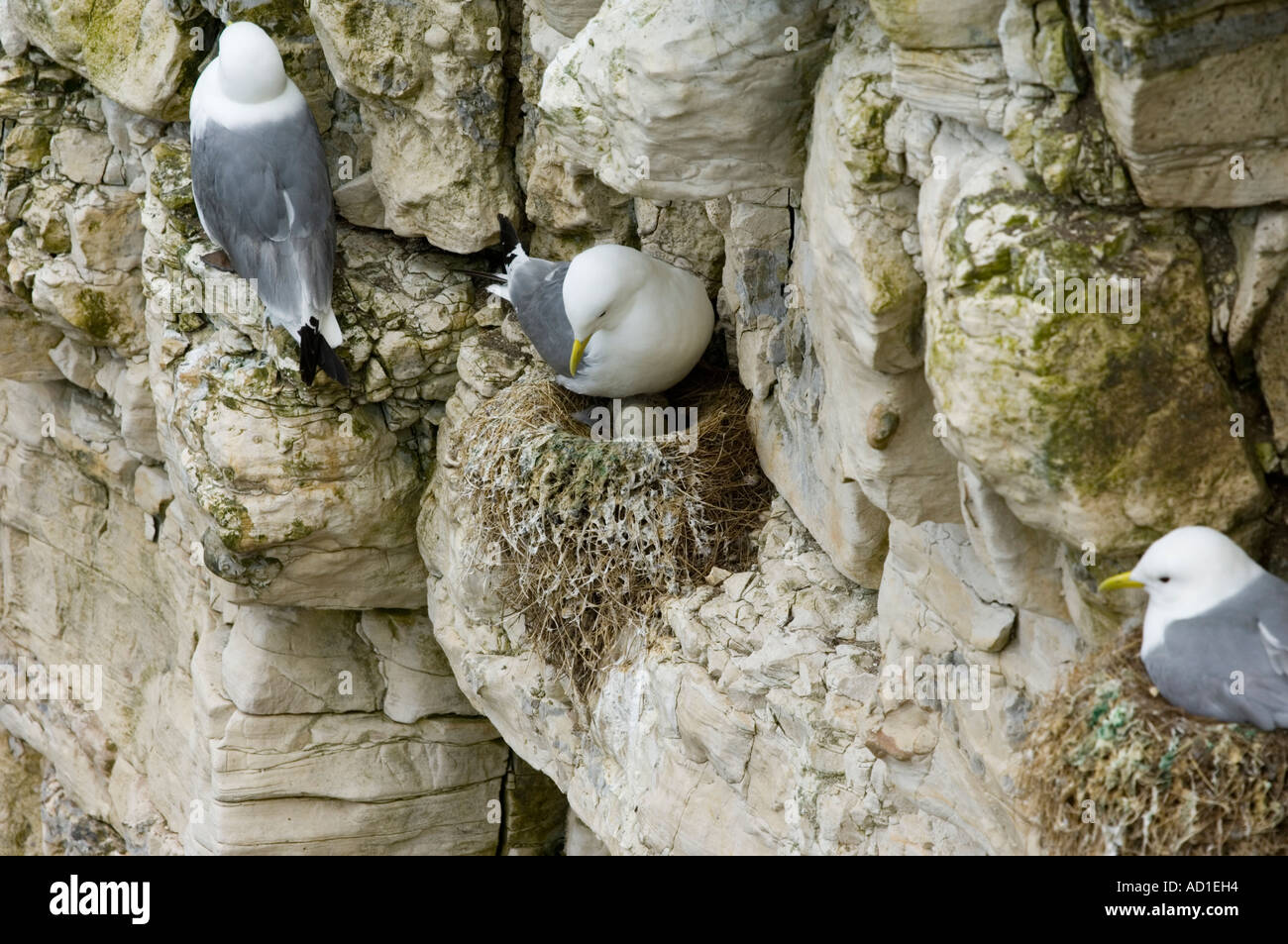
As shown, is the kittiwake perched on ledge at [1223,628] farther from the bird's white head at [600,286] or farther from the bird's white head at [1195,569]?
the bird's white head at [600,286]

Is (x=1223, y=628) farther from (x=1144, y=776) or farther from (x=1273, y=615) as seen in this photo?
(x=1144, y=776)

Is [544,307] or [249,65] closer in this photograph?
[544,307]

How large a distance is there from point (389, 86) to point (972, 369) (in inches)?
107

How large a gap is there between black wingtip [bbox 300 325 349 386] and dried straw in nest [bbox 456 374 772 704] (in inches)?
22.9

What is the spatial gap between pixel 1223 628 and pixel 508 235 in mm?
2924

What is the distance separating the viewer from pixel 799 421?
12.2ft

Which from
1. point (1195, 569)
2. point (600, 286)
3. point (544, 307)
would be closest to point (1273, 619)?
point (1195, 569)

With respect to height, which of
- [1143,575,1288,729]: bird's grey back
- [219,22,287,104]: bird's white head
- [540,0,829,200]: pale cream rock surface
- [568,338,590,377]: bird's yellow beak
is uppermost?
[219,22,287,104]: bird's white head

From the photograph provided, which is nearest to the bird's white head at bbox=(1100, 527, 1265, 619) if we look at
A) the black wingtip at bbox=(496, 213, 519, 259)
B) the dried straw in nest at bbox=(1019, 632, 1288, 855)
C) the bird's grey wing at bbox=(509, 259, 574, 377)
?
the dried straw in nest at bbox=(1019, 632, 1288, 855)

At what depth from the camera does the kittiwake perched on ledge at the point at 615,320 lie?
402cm

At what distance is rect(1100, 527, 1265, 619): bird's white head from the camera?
7.11ft

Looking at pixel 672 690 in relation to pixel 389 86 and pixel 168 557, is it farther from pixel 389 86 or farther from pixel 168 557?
pixel 168 557

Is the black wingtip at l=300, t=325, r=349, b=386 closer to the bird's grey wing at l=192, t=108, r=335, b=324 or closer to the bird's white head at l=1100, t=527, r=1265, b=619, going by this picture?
the bird's grey wing at l=192, t=108, r=335, b=324

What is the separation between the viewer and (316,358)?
472 cm
